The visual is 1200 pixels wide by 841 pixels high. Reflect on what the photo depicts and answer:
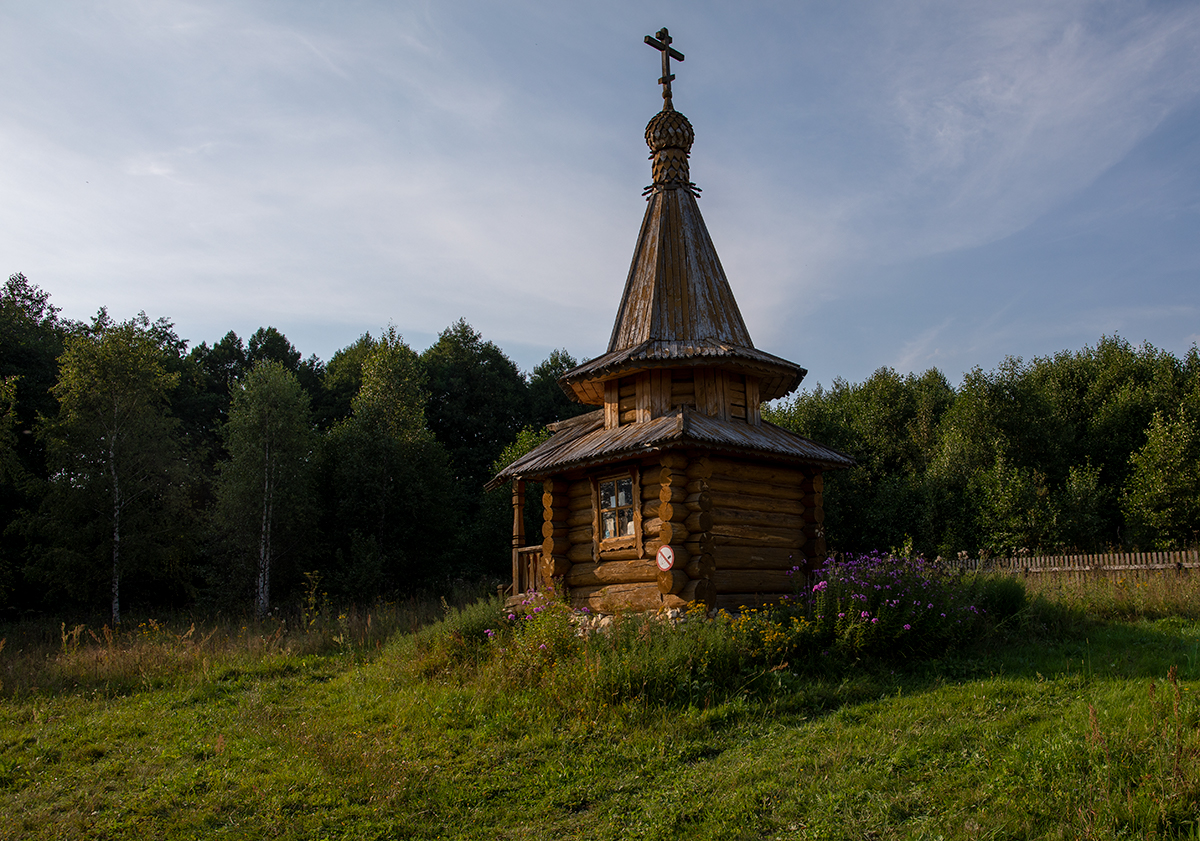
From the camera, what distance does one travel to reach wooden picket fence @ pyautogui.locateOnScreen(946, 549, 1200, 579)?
57.5ft

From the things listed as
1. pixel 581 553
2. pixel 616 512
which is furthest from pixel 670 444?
pixel 581 553

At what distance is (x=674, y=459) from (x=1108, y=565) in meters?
13.2

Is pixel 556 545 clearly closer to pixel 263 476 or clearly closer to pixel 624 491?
pixel 624 491

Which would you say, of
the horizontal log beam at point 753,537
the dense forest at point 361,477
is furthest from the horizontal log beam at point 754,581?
the dense forest at point 361,477

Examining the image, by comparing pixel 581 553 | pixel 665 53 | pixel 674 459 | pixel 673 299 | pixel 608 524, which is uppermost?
pixel 665 53

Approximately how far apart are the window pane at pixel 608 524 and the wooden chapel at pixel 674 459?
0.06 ft

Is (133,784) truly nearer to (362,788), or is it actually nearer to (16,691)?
(362,788)

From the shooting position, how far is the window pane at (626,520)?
13.4m

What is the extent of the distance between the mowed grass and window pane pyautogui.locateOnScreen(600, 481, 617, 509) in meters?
3.37

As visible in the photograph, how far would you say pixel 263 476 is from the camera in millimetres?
26781

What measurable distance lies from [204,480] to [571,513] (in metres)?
19.1

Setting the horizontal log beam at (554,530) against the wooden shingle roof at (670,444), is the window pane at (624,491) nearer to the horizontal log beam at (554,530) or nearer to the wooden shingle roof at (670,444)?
the wooden shingle roof at (670,444)

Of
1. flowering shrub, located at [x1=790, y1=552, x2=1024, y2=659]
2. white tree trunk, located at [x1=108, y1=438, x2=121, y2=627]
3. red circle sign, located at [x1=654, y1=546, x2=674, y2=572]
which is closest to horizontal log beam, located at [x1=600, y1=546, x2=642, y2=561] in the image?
red circle sign, located at [x1=654, y1=546, x2=674, y2=572]

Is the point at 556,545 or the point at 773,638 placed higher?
the point at 556,545
